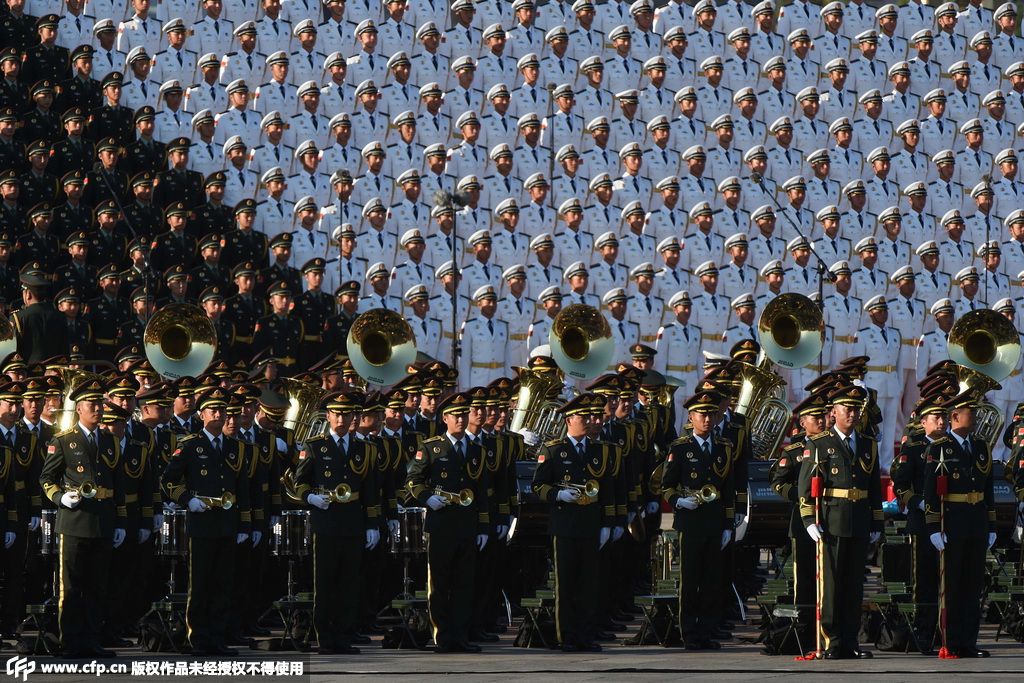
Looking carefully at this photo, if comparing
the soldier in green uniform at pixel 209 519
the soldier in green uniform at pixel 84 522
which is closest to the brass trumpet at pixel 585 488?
the soldier in green uniform at pixel 209 519

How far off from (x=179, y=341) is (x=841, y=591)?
19.2ft

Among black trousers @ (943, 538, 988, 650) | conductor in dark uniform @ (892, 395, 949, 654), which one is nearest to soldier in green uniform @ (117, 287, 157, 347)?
conductor in dark uniform @ (892, 395, 949, 654)

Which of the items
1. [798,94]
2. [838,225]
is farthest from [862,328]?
[798,94]

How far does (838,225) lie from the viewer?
1936cm

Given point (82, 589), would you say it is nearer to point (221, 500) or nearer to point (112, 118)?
point (221, 500)

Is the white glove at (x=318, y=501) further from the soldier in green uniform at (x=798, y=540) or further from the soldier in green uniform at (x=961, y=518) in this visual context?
the soldier in green uniform at (x=961, y=518)

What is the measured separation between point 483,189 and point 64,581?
9642 mm

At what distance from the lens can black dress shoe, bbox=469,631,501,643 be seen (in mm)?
11359

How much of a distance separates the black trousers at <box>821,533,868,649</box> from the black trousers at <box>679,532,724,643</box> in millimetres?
933

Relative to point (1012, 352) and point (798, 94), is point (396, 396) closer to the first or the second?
point (1012, 352)

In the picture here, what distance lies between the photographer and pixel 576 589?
10828mm

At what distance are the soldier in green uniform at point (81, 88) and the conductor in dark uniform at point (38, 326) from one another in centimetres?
382

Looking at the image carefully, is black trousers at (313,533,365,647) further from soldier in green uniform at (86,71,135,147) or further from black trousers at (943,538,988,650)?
soldier in green uniform at (86,71,135,147)

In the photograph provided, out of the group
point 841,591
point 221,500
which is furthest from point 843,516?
point 221,500
